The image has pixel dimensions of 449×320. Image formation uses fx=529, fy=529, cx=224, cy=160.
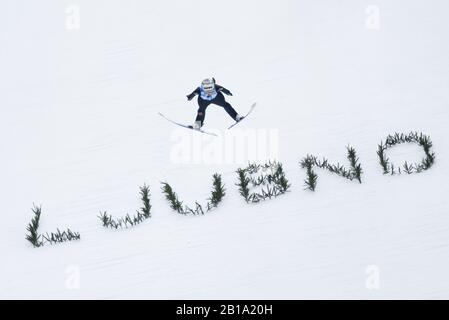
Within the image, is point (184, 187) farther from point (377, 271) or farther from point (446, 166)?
point (446, 166)

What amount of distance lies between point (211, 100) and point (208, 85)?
0.41 metres

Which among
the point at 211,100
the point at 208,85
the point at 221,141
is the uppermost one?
the point at 208,85

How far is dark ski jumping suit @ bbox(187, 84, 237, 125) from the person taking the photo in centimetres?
943

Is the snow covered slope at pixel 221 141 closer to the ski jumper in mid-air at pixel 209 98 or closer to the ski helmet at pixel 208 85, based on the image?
the ski jumper in mid-air at pixel 209 98

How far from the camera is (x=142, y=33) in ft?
44.7

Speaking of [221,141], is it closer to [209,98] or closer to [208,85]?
[209,98]

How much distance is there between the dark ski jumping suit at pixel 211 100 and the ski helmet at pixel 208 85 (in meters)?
0.07

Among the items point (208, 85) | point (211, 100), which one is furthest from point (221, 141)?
point (208, 85)

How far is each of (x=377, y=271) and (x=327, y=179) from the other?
1937mm

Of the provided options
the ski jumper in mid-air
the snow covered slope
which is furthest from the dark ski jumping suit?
the snow covered slope

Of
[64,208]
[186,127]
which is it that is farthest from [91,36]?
[64,208]

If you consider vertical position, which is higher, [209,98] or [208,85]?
[208,85]

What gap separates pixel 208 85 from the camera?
9.22 metres

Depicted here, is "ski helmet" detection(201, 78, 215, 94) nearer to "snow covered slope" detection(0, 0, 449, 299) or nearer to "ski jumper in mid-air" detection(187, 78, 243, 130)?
"ski jumper in mid-air" detection(187, 78, 243, 130)
